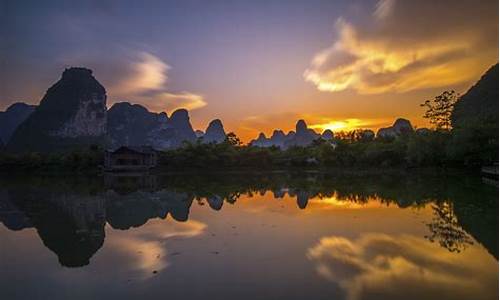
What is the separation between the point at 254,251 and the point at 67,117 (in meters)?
97.9

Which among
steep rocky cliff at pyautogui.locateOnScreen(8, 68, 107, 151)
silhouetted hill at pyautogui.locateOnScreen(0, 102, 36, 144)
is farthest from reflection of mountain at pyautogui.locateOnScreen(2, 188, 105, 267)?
silhouetted hill at pyautogui.locateOnScreen(0, 102, 36, 144)

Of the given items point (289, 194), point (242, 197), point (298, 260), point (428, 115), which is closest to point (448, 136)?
point (428, 115)

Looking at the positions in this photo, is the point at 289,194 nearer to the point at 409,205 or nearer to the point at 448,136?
the point at 409,205

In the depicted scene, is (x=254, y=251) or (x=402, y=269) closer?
(x=402, y=269)

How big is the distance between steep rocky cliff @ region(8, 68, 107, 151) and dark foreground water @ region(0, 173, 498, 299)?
265ft

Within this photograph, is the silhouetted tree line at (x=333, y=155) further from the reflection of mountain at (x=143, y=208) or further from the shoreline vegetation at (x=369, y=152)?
the reflection of mountain at (x=143, y=208)

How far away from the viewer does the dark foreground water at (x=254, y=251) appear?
502 centimetres

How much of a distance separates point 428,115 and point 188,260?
35677 mm

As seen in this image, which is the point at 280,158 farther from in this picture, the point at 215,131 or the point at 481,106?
the point at 215,131

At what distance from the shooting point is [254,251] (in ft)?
22.5

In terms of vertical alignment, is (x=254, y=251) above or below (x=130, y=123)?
below

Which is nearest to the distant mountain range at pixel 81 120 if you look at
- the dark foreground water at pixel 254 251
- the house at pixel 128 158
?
the house at pixel 128 158

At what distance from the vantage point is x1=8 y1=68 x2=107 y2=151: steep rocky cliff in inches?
3369

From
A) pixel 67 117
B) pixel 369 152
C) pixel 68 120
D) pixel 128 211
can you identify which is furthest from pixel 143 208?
pixel 67 117
